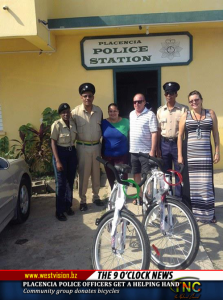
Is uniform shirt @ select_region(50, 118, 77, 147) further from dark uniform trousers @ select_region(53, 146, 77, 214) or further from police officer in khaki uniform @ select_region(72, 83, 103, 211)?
police officer in khaki uniform @ select_region(72, 83, 103, 211)

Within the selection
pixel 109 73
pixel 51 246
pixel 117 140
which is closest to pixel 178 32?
pixel 109 73

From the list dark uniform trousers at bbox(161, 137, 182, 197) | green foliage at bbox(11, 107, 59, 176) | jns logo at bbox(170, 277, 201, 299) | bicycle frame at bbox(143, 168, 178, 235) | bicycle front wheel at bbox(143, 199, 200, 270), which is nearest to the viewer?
jns logo at bbox(170, 277, 201, 299)

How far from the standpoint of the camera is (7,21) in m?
4.90

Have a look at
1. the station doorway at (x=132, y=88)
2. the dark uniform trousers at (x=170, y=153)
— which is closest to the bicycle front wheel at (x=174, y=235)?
the dark uniform trousers at (x=170, y=153)

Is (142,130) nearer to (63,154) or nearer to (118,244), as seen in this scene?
(63,154)

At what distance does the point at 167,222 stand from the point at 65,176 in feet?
6.11

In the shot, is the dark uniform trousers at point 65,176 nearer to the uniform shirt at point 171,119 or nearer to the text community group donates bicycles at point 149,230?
the text community group donates bicycles at point 149,230

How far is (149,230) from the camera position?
10.2ft

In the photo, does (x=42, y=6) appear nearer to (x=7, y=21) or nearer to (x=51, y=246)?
(x=7, y=21)

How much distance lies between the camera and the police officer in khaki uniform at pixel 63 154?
13.2 ft

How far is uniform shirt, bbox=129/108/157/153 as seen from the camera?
155 inches

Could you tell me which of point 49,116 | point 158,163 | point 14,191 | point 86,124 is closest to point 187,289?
→ point 158,163

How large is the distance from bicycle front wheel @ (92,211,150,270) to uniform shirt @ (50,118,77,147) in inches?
70.1

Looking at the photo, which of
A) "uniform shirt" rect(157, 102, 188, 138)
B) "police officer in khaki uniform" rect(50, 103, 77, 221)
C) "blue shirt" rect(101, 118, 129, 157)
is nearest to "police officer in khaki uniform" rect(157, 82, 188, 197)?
"uniform shirt" rect(157, 102, 188, 138)
